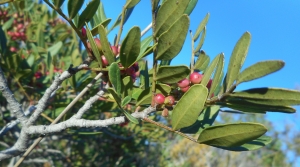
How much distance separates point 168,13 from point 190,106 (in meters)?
0.16

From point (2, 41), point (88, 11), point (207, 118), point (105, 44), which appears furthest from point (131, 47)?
point (2, 41)

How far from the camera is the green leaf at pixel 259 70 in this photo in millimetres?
416

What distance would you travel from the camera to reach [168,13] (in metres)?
0.53

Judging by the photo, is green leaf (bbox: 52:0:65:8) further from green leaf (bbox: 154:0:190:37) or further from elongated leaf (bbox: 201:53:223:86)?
elongated leaf (bbox: 201:53:223:86)

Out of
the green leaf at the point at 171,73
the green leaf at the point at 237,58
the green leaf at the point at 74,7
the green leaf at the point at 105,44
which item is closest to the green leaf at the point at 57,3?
the green leaf at the point at 74,7

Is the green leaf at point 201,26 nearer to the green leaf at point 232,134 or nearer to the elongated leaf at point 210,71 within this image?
the elongated leaf at point 210,71

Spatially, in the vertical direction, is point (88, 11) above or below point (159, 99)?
above

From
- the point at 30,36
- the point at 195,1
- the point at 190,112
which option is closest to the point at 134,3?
the point at 195,1

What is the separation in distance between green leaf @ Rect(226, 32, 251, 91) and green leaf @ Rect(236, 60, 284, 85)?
0.5 inches

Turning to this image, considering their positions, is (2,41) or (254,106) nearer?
(254,106)

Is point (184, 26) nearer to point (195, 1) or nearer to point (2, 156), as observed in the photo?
point (195, 1)

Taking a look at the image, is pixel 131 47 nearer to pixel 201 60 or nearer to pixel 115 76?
pixel 115 76

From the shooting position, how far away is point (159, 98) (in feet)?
1.97

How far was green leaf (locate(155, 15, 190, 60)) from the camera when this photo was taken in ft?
1.58
